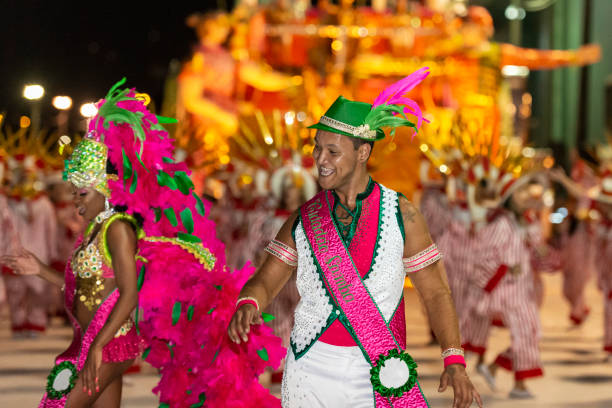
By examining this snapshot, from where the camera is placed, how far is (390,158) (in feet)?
70.2

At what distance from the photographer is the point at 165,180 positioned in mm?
4512

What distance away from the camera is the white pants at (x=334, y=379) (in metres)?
3.42

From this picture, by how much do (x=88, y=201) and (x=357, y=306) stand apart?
1.48 metres

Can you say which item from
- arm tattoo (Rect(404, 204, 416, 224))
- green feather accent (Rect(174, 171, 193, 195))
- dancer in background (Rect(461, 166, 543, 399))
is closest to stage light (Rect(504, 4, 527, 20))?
dancer in background (Rect(461, 166, 543, 399))

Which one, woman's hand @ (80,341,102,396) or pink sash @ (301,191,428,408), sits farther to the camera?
woman's hand @ (80,341,102,396)

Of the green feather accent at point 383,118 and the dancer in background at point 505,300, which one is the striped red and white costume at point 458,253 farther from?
the green feather accent at point 383,118

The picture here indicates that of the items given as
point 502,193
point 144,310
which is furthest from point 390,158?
point 144,310

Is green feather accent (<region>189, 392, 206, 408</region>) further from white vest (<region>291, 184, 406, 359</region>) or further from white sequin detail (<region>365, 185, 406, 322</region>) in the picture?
white sequin detail (<region>365, 185, 406, 322</region>)

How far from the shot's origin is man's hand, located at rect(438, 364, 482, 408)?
126 inches

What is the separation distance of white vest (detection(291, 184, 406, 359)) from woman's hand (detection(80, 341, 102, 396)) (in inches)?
34.7

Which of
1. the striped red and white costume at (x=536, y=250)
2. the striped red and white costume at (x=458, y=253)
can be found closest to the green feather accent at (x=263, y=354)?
the striped red and white costume at (x=536, y=250)

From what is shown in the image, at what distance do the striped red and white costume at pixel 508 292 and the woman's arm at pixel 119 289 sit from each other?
473cm

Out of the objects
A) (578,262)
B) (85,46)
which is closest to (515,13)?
(85,46)

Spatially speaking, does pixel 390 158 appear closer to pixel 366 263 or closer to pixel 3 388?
pixel 3 388
